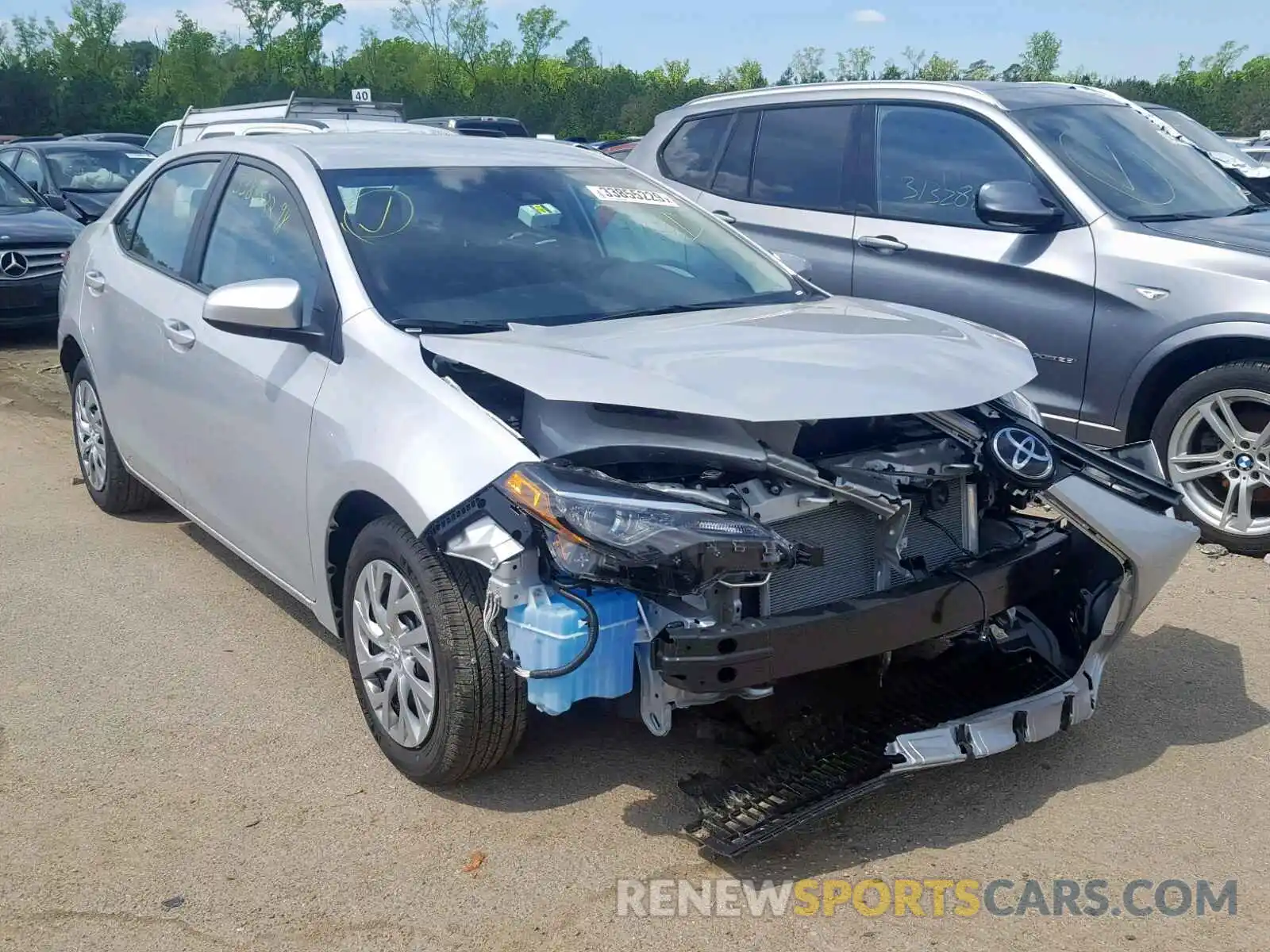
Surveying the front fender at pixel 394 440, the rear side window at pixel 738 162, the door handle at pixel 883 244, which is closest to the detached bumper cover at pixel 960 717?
the front fender at pixel 394 440

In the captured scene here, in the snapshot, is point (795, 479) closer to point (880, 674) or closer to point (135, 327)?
point (880, 674)

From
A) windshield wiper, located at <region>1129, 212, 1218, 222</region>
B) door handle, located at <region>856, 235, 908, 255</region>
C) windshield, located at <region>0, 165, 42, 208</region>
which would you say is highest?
windshield wiper, located at <region>1129, 212, 1218, 222</region>

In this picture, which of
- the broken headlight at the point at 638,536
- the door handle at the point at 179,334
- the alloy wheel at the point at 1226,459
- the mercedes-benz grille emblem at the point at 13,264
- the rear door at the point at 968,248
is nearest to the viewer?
the broken headlight at the point at 638,536

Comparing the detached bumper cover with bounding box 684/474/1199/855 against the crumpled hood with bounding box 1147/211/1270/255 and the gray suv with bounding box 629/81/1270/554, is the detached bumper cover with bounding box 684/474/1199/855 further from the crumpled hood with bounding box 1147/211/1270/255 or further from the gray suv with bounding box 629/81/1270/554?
the crumpled hood with bounding box 1147/211/1270/255

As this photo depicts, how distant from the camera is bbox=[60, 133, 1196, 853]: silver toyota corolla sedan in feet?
9.98

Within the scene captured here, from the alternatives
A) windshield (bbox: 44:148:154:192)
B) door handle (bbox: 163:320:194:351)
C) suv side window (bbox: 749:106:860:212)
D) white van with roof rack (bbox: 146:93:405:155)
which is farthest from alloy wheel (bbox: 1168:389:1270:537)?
windshield (bbox: 44:148:154:192)

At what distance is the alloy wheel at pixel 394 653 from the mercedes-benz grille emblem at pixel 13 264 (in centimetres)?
852

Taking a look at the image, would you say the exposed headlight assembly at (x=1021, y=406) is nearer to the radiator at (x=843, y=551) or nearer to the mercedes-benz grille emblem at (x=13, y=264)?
the radiator at (x=843, y=551)

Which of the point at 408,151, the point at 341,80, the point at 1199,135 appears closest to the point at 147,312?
the point at 408,151

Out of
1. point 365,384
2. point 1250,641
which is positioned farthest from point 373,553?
point 1250,641

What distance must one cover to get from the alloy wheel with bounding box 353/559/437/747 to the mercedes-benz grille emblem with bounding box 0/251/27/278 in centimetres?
852

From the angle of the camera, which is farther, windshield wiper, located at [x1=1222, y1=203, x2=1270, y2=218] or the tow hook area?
windshield wiper, located at [x1=1222, y1=203, x2=1270, y2=218]

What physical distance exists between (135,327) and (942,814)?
3.57m

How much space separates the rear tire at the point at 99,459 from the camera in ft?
→ 19.0
